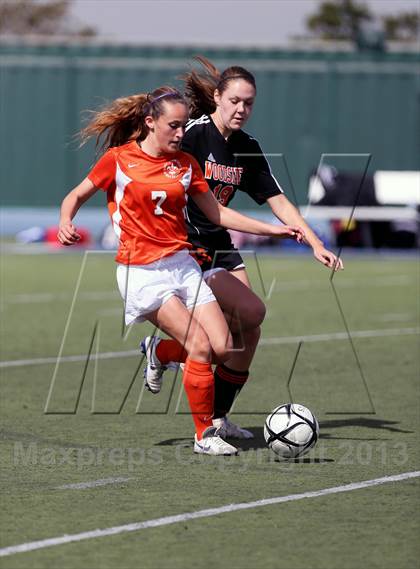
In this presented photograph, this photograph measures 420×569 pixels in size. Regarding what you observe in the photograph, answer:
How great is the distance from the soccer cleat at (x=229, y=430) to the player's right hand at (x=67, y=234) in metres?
1.56

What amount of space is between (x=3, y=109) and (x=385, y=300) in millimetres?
19162

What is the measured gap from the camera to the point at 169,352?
779 centimetres

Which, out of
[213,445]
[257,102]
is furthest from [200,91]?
[257,102]

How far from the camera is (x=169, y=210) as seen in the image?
7.29 meters

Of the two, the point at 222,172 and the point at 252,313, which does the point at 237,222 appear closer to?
the point at 222,172

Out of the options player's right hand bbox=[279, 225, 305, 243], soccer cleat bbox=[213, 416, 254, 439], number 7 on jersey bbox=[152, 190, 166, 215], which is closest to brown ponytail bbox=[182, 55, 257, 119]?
number 7 on jersey bbox=[152, 190, 166, 215]

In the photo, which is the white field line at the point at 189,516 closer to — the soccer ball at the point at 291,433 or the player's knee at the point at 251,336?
the soccer ball at the point at 291,433

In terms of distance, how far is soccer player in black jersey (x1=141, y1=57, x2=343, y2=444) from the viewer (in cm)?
758

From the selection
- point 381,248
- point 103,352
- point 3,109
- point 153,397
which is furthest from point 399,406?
point 3,109

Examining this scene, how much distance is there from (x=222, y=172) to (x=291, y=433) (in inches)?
66.9

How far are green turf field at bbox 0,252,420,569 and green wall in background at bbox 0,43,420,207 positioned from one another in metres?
18.9

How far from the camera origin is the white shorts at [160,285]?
7227mm

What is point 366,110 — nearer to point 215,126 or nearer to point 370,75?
point 370,75

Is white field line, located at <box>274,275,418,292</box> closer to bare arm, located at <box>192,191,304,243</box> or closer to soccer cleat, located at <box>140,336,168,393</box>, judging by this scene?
soccer cleat, located at <box>140,336,168,393</box>
